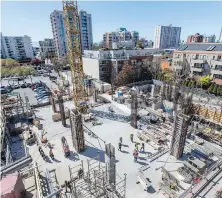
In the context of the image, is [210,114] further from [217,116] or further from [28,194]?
[28,194]

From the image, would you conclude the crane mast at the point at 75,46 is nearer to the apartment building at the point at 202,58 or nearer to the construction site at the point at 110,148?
the construction site at the point at 110,148

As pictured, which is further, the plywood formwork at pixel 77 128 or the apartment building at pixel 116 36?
the apartment building at pixel 116 36

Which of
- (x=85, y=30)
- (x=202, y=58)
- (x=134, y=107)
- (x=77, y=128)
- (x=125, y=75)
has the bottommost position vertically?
(x=77, y=128)

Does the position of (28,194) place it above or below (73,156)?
above

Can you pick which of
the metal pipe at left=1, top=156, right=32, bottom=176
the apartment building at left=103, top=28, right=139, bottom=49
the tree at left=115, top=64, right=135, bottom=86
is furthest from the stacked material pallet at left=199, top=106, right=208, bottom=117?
the apartment building at left=103, top=28, right=139, bottom=49

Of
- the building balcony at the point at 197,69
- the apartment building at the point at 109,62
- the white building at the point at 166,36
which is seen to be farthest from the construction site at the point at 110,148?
the white building at the point at 166,36

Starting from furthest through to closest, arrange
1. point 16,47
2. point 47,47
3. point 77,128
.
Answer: point 47,47 → point 16,47 → point 77,128

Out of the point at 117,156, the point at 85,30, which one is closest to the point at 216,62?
the point at 117,156
